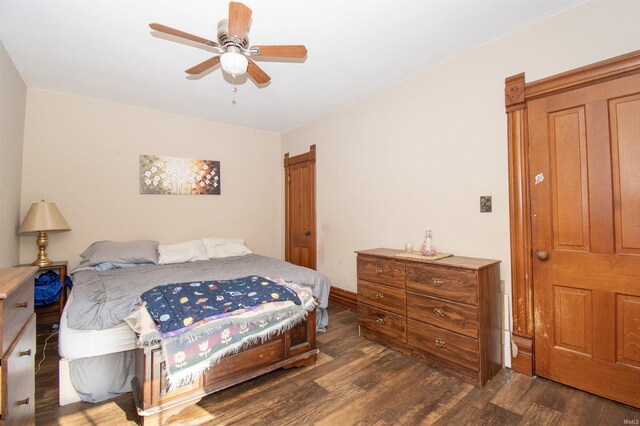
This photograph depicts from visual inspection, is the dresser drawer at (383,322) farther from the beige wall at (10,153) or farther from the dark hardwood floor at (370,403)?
the beige wall at (10,153)

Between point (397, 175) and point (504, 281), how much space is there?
142 centimetres

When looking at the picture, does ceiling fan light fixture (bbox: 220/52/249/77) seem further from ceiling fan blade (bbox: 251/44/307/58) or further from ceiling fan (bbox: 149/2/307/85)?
ceiling fan blade (bbox: 251/44/307/58)

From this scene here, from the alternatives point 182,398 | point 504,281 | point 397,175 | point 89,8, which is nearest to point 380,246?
point 397,175

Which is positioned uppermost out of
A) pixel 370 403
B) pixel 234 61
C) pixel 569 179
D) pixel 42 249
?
pixel 234 61

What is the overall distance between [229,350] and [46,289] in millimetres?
2381

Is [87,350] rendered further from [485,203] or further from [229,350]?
[485,203]

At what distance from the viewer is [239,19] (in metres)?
1.66

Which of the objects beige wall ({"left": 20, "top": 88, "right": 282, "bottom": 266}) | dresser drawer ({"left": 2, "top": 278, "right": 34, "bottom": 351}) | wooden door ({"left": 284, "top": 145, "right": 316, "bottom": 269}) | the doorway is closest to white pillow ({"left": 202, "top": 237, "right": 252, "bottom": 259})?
beige wall ({"left": 20, "top": 88, "right": 282, "bottom": 266})

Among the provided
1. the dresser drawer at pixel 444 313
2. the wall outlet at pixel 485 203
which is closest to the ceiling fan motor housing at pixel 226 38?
the wall outlet at pixel 485 203

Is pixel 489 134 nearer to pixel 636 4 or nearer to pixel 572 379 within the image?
pixel 636 4

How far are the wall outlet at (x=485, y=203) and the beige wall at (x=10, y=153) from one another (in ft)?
13.4

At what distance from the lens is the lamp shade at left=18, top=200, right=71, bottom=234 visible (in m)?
2.86

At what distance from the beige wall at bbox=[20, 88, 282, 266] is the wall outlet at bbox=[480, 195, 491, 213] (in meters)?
3.37

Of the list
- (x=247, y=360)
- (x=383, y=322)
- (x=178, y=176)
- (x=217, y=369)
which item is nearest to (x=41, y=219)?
(x=178, y=176)
